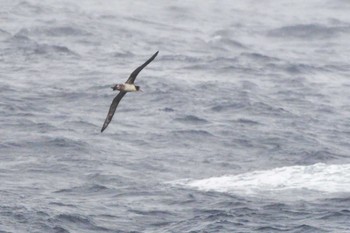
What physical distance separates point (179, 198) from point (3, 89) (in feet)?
71.6

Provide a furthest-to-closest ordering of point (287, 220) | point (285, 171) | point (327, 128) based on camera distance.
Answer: point (327, 128) < point (285, 171) < point (287, 220)

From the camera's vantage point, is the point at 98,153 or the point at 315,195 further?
the point at 98,153

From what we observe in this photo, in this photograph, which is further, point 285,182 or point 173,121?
point 173,121

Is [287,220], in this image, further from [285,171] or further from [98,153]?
[98,153]

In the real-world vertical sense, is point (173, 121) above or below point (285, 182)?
above

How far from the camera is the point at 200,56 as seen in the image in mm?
96500

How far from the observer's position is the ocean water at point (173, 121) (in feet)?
211

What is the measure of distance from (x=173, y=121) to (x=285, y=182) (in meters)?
12.4

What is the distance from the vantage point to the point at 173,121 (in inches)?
3157

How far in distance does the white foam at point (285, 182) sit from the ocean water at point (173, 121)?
106mm

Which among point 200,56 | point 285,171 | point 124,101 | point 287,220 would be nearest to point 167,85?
point 124,101

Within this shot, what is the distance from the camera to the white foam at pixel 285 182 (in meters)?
68.1

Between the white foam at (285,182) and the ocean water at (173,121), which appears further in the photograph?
the white foam at (285,182)

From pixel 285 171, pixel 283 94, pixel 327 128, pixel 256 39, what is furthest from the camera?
pixel 256 39
